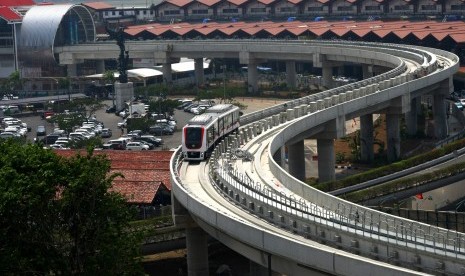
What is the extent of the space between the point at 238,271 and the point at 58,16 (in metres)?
66.7

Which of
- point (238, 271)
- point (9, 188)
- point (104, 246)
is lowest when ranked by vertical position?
point (238, 271)

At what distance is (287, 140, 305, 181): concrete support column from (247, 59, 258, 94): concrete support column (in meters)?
39.5

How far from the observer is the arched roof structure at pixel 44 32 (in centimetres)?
9775

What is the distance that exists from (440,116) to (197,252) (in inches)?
1298

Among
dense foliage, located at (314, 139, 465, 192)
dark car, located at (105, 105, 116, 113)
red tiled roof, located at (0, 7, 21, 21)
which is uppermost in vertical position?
red tiled roof, located at (0, 7, 21, 21)

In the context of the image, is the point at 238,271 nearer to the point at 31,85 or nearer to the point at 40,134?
the point at 40,134

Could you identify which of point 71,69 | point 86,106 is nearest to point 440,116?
point 86,106

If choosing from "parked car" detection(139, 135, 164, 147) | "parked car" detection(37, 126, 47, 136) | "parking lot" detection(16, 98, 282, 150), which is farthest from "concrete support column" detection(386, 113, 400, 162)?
"parked car" detection(37, 126, 47, 136)

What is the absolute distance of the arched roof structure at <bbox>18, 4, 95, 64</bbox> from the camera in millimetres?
97750

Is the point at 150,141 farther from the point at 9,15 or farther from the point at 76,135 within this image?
the point at 9,15

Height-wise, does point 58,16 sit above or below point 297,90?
above

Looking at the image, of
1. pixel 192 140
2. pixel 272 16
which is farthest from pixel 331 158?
pixel 272 16

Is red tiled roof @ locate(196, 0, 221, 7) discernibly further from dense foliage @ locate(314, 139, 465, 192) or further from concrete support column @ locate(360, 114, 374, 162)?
dense foliage @ locate(314, 139, 465, 192)

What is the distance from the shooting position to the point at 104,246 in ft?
90.7
